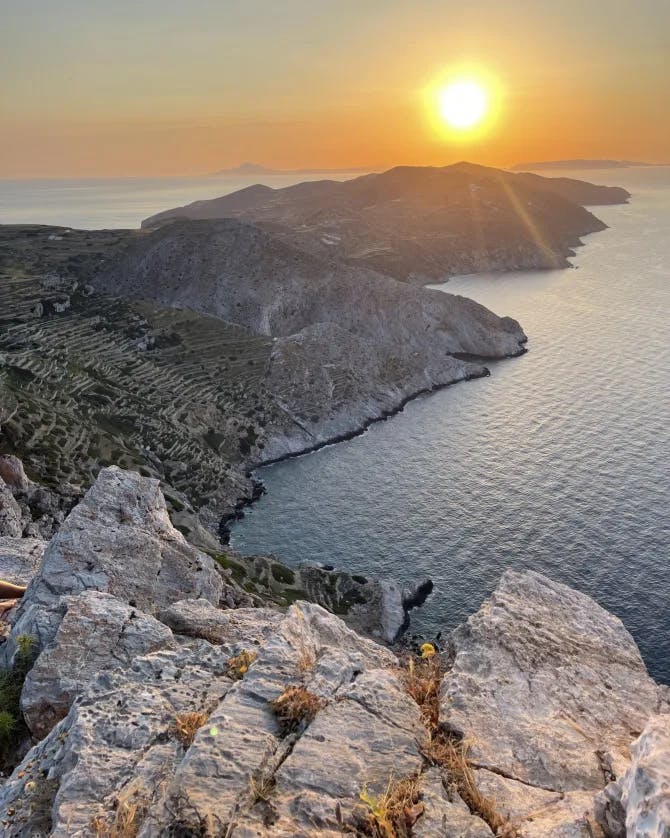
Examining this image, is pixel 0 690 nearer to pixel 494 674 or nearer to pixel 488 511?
pixel 494 674

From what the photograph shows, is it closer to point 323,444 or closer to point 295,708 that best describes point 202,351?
point 323,444

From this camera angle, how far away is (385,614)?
61344 mm

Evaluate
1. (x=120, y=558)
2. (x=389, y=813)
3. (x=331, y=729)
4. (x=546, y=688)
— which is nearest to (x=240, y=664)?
(x=331, y=729)

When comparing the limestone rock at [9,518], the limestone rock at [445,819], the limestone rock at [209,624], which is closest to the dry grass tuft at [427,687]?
the limestone rock at [445,819]

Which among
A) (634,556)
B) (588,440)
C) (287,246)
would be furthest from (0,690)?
(287,246)

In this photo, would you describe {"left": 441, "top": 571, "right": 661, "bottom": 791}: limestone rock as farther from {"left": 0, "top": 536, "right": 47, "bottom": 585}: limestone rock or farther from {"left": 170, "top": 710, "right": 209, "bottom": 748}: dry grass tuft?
{"left": 0, "top": 536, "right": 47, "bottom": 585}: limestone rock

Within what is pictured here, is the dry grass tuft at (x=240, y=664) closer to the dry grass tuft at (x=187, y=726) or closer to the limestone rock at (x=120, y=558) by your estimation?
the dry grass tuft at (x=187, y=726)

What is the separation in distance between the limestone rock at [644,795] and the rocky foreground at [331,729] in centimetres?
3

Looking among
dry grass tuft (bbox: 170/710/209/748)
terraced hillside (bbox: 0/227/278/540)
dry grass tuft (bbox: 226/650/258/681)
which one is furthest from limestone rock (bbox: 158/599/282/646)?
terraced hillside (bbox: 0/227/278/540)

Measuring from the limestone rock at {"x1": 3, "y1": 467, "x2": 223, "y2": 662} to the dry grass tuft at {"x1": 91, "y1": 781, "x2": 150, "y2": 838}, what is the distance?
8667mm

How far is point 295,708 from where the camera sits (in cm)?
1127

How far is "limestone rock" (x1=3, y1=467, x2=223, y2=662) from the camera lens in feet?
68.4

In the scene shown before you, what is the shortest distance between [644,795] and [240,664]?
345 inches

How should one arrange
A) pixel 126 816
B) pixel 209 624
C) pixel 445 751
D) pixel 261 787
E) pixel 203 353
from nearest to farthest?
pixel 126 816 < pixel 261 787 < pixel 445 751 < pixel 209 624 < pixel 203 353
